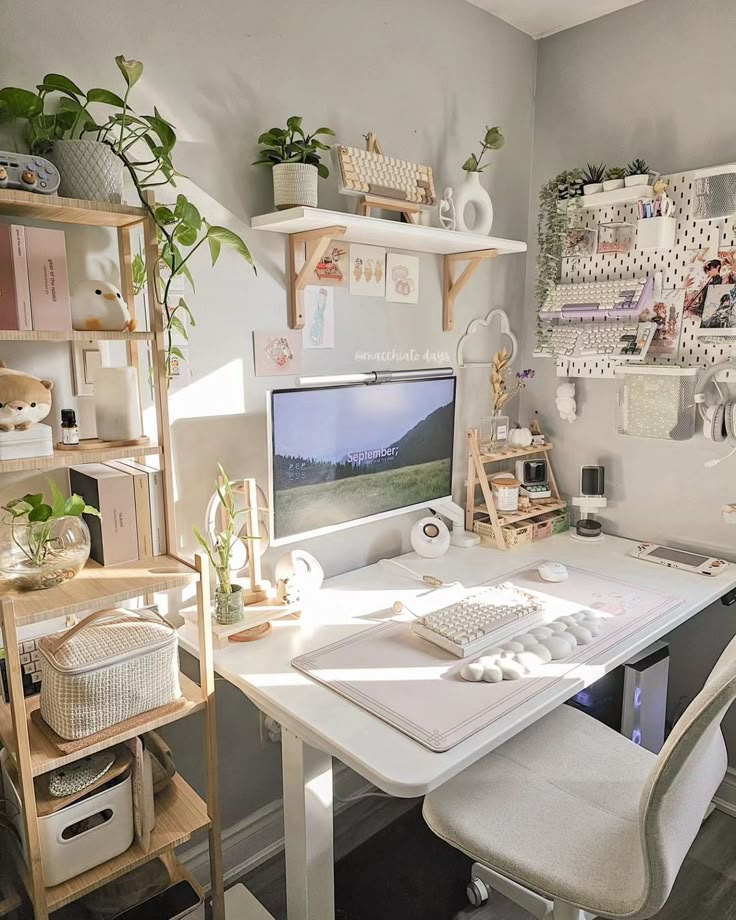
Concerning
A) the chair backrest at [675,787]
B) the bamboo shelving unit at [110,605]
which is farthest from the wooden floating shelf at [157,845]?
the chair backrest at [675,787]

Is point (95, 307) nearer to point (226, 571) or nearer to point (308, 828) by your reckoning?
point (226, 571)

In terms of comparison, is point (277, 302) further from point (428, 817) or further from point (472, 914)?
point (472, 914)

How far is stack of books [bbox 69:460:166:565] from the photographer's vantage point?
4.44 ft

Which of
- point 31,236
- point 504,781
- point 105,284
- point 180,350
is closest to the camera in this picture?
point 31,236

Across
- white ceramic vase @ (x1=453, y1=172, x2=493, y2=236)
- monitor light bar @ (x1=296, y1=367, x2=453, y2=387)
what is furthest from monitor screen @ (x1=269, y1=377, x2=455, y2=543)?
white ceramic vase @ (x1=453, y1=172, x2=493, y2=236)

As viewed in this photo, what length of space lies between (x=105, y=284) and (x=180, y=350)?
340 mm

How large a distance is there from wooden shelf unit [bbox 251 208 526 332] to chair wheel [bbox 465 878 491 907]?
153cm

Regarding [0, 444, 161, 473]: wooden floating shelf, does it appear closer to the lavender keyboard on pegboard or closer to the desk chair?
the lavender keyboard on pegboard

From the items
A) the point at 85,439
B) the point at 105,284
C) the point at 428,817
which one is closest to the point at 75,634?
the point at 85,439

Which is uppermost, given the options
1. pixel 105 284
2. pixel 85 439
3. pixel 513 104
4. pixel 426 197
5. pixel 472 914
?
pixel 513 104

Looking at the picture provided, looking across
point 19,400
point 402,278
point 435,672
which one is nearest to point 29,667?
point 19,400

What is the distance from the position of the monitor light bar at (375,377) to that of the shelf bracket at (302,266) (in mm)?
Answer: 153

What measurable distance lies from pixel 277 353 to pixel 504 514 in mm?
958

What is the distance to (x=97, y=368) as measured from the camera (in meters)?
1.37
